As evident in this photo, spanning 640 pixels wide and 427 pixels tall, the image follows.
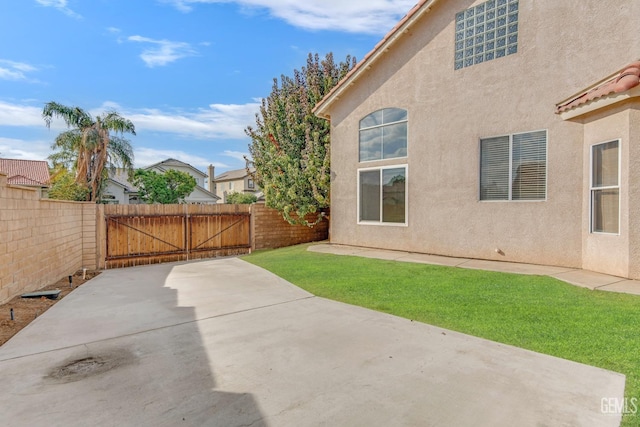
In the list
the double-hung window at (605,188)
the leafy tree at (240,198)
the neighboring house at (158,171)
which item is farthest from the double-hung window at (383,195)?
the leafy tree at (240,198)

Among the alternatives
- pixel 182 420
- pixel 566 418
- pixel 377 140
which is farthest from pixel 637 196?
pixel 182 420

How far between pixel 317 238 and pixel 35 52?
14031 millimetres

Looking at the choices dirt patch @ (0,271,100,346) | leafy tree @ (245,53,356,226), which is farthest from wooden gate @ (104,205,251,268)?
dirt patch @ (0,271,100,346)

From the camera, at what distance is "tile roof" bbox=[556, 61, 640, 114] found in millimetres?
6445

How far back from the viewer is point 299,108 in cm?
1586

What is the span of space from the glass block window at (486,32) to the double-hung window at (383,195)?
3.64 metres

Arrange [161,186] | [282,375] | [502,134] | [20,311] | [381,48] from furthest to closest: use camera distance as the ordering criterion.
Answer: [161,186], [381,48], [502,134], [20,311], [282,375]

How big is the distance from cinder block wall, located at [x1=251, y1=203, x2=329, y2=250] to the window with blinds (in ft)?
29.6

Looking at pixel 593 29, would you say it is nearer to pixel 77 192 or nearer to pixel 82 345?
pixel 82 345

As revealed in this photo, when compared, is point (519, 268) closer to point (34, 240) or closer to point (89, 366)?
point (89, 366)

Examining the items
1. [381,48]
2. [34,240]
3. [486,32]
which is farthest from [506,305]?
[34,240]

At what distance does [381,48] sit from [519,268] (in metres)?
7.91

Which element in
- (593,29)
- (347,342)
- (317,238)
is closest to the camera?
(347,342)

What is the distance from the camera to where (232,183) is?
59.7 meters
